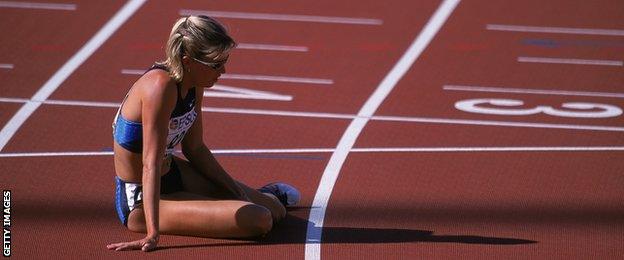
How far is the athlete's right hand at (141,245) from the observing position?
6.10 m

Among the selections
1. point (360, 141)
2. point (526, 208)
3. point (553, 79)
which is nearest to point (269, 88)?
point (360, 141)

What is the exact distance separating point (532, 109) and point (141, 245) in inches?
178

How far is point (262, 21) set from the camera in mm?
12484

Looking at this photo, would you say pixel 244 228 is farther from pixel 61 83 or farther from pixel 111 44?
pixel 111 44

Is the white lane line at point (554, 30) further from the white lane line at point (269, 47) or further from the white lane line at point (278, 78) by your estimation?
the white lane line at point (278, 78)

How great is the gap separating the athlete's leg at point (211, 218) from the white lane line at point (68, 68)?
2356 millimetres

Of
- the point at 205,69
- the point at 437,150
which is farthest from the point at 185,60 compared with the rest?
the point at 437,150

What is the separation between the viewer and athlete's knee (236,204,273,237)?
6.37m

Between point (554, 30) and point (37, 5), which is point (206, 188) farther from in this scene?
point (37, 5)

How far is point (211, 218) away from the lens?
6.39 m

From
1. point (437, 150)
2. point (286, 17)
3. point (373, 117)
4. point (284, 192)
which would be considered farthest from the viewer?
point (286, 17)

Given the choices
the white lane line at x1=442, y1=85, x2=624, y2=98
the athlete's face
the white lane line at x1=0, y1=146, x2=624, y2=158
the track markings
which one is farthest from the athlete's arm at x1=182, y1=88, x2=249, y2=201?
the white lane line at x1=442, y1=85, x2=624, y2=98

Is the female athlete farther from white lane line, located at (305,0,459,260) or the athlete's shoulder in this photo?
white lane line, located at (305,0,459,260)

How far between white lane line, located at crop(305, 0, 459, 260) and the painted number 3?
0.75m
